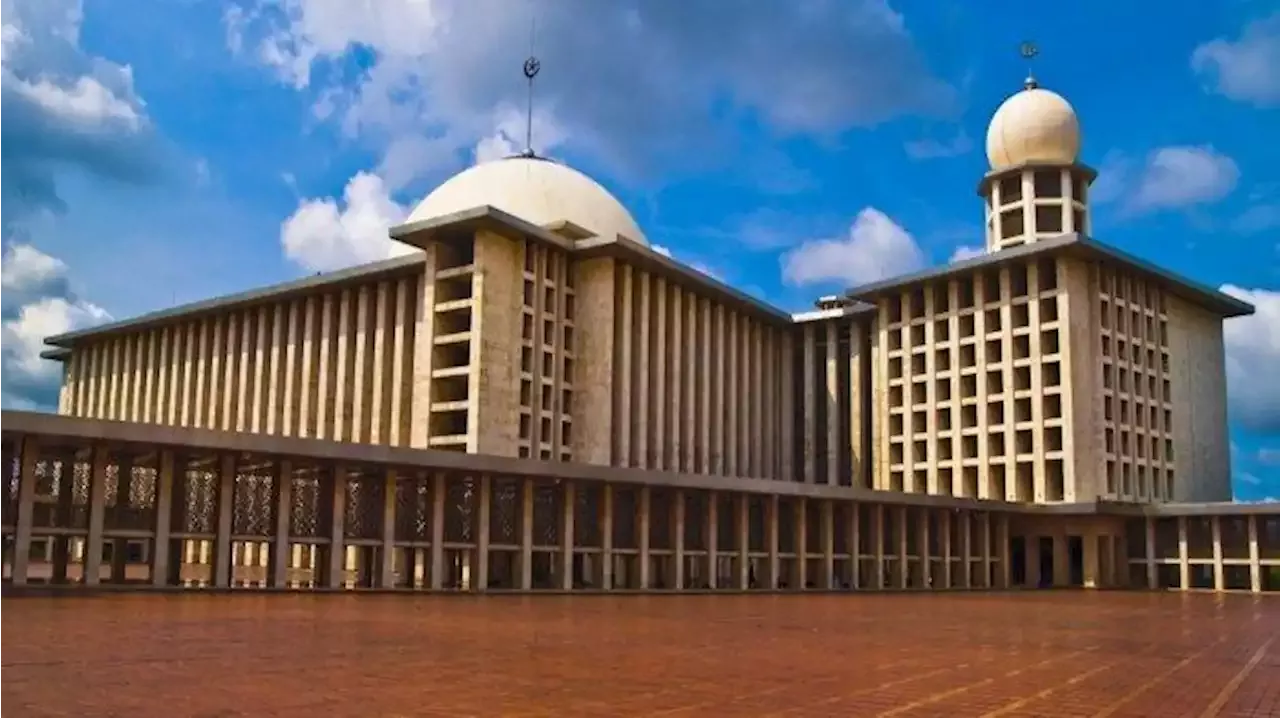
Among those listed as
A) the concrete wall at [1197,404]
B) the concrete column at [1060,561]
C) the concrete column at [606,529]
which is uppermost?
the concrete wall at [1197,404]

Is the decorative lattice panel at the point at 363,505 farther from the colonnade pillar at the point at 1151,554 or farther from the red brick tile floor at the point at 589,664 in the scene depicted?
the colonnade pillar at the point at 1151,554

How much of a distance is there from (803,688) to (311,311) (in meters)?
50.6

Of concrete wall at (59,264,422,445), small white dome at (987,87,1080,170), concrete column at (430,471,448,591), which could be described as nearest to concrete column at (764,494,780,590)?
concrete column at (430,471,448,591)

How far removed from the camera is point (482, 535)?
1371 inches

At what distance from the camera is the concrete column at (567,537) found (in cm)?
3669

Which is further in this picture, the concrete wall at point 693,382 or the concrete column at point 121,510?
the concrete wall at point 693,382

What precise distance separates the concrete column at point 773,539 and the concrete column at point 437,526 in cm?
1416

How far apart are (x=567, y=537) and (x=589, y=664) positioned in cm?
2501

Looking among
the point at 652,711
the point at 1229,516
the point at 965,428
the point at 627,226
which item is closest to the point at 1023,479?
the point at 965,428

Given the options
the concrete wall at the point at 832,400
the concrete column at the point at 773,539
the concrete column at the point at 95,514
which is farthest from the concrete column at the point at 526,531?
the concrete wall at the point at 832,400

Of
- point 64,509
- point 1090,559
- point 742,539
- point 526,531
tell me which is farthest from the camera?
point 1090,559

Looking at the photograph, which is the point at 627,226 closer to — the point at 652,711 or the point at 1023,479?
the point at 1023,479

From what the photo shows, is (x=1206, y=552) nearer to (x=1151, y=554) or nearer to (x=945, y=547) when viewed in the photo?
(x=1151, y=554)

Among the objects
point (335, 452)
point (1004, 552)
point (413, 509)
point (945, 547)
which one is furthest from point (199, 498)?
point (1004, 552)
